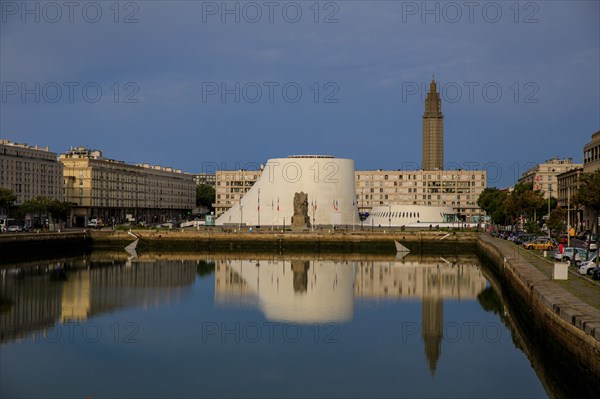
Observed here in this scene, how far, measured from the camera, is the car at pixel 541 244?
47594mm

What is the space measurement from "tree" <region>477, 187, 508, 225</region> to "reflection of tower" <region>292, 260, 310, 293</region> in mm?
27848

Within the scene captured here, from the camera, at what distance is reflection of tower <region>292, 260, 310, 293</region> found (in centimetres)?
3859

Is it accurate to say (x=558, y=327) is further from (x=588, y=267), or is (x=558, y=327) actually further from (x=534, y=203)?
(x=534, y=203)

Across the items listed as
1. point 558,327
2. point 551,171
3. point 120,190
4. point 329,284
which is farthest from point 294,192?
point 558,327

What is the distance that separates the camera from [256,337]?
993 inches

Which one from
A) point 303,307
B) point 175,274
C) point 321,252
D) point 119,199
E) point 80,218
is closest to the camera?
point 303,307

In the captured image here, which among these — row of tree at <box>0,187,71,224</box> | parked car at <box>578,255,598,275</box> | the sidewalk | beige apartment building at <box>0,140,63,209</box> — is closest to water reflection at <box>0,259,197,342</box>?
the sidewalk

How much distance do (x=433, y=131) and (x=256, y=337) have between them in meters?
163

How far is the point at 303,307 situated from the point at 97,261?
86.5 feet

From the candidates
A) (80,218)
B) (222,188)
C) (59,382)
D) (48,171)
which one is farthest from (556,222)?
(222,188)

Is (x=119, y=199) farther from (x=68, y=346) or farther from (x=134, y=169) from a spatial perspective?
(x=68, y=346)

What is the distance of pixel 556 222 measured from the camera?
154 ft

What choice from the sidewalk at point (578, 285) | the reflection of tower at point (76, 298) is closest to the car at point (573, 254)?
the sidewalk at point (578, 285)

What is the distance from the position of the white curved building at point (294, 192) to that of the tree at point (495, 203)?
15676 mm
